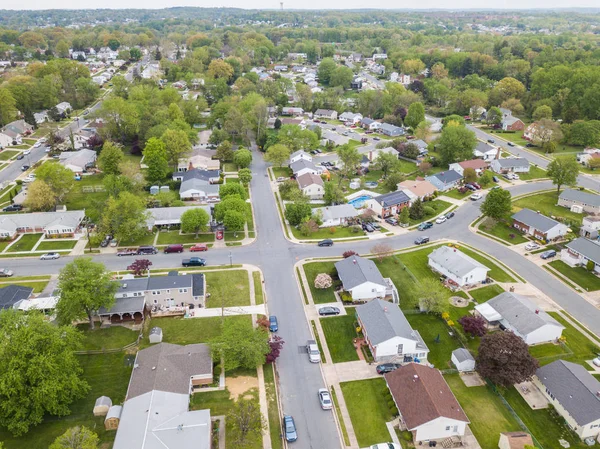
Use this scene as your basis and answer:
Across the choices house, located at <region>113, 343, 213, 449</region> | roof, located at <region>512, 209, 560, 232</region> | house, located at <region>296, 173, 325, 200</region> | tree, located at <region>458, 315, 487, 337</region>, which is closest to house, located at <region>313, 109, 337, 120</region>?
house, located at <region>296, 173, 325, 200</region>

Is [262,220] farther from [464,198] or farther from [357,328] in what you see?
[464,198]

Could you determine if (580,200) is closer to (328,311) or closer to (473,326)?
(473,326)

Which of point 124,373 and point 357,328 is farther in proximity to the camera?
point 357,328

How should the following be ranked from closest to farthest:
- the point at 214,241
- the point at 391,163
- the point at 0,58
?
1. the point at 214,241
2. the point at 391,163
3. the point at 0,58

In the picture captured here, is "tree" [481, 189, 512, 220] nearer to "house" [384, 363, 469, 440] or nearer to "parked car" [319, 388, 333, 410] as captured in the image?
"house" [384, 363, 469, 440]

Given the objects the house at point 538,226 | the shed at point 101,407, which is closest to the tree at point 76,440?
the shed at point 101,407

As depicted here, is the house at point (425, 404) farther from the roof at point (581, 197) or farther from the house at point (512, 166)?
the house at point (512, 166)

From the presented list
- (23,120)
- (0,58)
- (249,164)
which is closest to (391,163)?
(249,164)
